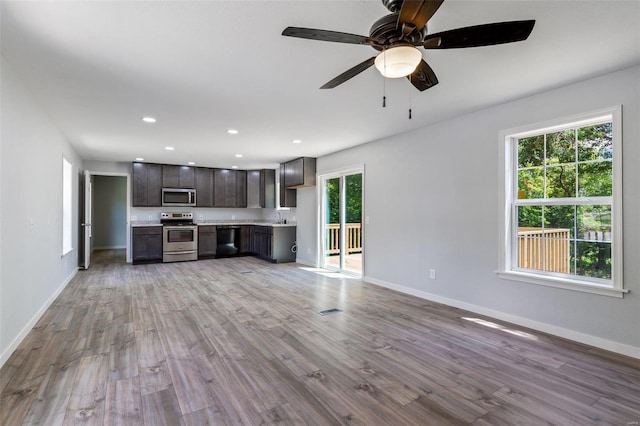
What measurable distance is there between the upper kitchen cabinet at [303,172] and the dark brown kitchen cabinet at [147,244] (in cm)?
338

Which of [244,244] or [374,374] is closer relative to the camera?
[374,374]

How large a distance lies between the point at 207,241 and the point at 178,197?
4.30 feet

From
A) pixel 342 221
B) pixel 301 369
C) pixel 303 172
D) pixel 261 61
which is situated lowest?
pixel 301 369

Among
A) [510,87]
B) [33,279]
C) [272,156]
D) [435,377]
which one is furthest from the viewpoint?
[272,156]

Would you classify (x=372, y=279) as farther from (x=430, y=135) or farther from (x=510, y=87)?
(x=510, y=87)

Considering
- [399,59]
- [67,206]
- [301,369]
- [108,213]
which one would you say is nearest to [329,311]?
→ [301,369]

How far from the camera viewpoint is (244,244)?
8.50m

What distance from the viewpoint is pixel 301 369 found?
2.41 meters

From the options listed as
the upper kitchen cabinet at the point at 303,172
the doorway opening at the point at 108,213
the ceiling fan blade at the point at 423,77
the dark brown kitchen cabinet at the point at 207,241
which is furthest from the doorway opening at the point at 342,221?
the doorway opening at the point at 108,213

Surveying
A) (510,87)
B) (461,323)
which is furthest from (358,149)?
(461,323)

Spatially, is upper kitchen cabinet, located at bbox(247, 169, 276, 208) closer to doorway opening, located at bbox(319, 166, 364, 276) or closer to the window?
doorway opening, located at bbox(319, 166, 364, 276)

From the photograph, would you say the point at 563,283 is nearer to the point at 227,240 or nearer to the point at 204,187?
the point at 227,240

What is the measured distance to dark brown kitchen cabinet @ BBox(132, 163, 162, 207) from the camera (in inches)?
292

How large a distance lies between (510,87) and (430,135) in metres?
1.31
